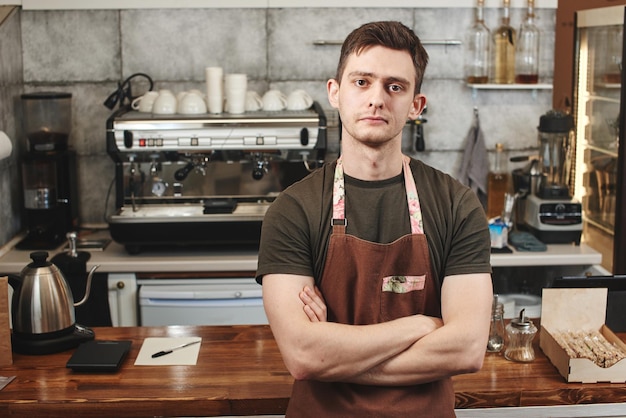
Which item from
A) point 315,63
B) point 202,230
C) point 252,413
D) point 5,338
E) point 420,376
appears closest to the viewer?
point 420,376

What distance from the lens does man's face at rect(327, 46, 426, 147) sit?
1951 millimetres

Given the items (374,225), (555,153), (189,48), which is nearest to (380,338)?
(374,225)

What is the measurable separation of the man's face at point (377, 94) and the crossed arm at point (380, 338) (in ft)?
1.20

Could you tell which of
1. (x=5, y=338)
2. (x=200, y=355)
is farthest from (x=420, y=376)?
(x=5, y=338)

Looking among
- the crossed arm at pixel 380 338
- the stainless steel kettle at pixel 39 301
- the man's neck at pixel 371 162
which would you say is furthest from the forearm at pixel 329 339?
the stainless steel kettle at pixel 39 301

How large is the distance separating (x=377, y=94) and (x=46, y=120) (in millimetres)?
2584

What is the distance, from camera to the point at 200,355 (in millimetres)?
2553

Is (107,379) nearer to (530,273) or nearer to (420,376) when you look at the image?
(420,376)

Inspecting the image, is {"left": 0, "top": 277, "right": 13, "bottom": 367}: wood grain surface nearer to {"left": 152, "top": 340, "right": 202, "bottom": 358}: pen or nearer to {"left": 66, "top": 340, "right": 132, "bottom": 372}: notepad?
{"left": 66, "top": 340, "right": 132, "bottom": 372}: notepad

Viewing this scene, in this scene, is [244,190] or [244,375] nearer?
[244,375]

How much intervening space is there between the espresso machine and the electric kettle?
4.10 feet

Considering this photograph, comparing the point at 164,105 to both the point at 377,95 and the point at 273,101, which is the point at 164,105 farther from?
the point at 377,95

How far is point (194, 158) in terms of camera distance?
12.9 ft

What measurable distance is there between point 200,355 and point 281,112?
1748 mm
